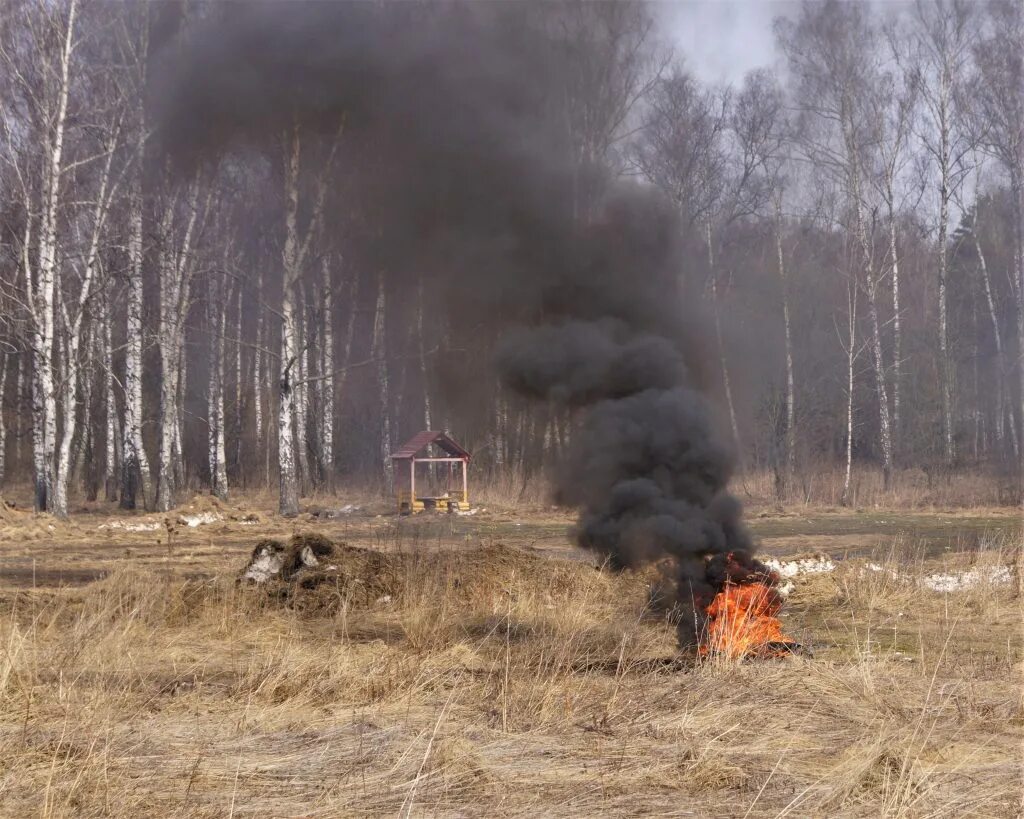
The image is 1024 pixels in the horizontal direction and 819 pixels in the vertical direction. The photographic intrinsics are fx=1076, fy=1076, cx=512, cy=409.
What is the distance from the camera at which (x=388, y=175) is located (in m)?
13.0

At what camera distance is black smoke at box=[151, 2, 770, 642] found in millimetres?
10617

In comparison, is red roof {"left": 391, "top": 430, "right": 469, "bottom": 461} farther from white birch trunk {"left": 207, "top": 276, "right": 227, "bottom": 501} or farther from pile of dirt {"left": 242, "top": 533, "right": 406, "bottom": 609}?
pile of dirt {"left": 242, "top": 533, "right": 406, "bottom": 609}

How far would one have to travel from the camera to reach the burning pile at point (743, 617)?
29.6ft

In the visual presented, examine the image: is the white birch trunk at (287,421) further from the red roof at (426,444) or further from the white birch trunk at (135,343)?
the white birch trunk at (135,343)

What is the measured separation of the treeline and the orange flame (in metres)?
3.34

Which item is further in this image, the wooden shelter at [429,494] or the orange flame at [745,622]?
the wooden shelter at [429,494]

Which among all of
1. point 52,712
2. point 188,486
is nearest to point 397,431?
point 188,486

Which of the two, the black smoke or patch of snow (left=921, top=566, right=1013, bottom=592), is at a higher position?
the black smoke

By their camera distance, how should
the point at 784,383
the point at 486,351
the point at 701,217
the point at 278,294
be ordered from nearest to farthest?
Result: the point at 486,351 → the point at 278,294 → the point at 701,217 → the point at 784,383

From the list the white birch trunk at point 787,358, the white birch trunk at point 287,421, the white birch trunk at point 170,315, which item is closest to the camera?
the white birch trunk at point 287,421

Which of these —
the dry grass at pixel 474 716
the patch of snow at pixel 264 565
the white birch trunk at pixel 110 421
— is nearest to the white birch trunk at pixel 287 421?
the white birch trunk at pixel 110 421

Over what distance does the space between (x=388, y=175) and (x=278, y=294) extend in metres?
18.9

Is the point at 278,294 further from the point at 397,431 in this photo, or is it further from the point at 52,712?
the point at 52,712

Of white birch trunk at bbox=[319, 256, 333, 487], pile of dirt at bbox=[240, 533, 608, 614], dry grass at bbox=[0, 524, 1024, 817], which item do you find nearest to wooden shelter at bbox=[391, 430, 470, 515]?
white birch trunk at bbox=[319, 256, 333, 487]
